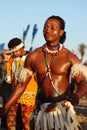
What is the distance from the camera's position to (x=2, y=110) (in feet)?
15.6

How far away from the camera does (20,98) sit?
6.88m

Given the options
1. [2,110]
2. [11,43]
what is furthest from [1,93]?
[2,110]

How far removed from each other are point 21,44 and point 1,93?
262 centimetres

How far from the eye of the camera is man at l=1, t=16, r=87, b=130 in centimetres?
464

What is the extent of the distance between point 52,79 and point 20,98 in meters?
2.22

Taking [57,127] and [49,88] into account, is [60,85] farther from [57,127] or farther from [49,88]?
[57,127]

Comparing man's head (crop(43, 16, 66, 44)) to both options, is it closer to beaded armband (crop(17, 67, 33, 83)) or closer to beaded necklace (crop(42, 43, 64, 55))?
beaded necklace (crop(42, 43, 64, 55))

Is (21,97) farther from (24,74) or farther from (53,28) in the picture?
(53,28)

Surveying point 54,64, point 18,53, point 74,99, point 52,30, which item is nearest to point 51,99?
point 54,64

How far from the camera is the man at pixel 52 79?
4637mm

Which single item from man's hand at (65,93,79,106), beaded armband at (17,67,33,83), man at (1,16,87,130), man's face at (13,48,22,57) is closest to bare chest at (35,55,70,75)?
man at (1,16,87,130)

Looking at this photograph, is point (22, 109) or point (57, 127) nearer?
point (57, 127)

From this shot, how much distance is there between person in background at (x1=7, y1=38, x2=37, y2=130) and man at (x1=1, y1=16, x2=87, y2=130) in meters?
1.95

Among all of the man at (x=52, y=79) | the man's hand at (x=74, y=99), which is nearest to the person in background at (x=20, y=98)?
the man at (x=52, y=79)
